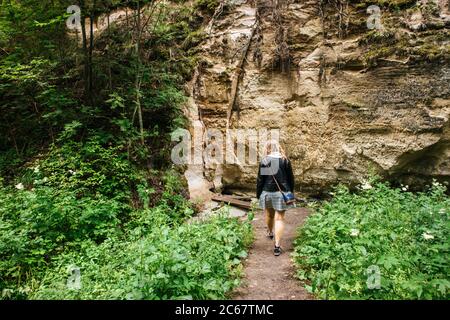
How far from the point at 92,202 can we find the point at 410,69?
828 cm

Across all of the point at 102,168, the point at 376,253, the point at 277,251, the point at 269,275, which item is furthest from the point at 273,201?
the point at 102,168

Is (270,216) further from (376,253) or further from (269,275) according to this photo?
(376,253)

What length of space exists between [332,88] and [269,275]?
596 cm

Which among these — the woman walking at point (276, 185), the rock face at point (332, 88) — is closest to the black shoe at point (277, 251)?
the woman walking at point (276, 185)

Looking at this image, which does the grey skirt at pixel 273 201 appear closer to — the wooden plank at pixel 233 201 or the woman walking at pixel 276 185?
the woman walking at pixel 276 185

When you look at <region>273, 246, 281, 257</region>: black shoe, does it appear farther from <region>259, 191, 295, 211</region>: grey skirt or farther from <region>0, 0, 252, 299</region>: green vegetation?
<region>259, 191, 295, 211</region>: grey skirt

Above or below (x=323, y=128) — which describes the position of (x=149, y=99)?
above

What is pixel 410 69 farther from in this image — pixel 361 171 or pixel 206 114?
pixel 206 114

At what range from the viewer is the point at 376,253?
471 cm

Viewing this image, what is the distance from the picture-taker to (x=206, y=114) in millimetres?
10547

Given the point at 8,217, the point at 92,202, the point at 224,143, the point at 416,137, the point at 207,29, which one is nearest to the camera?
the point at 8,217
